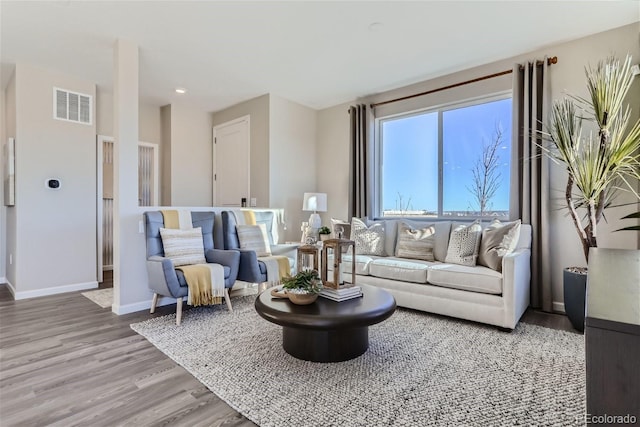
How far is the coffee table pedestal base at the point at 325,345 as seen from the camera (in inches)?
85.7

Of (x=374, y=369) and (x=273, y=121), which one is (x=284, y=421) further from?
(x=273, y=121)

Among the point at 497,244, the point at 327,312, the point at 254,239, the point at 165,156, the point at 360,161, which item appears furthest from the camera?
the point at 165,156

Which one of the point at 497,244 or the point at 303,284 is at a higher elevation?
the point at 497,244

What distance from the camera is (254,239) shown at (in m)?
3.89

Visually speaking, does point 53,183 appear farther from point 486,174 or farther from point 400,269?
point 486,174

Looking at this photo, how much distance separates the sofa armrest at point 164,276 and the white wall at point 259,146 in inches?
85.2

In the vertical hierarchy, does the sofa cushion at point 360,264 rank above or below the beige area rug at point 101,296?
above

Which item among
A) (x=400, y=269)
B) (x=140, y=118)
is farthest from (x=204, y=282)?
(x=140, y=118)

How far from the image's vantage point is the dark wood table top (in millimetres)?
1943

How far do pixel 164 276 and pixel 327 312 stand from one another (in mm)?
1653

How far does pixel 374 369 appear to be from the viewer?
2.09 metres

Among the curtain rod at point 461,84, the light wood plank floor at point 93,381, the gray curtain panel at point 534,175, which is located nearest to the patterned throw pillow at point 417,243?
the gray curtain panel at point 534,175

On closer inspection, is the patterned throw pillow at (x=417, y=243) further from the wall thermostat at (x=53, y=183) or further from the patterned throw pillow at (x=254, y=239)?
the wall thermostat at (x=53, y=183)

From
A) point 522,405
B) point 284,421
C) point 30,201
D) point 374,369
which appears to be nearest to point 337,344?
point 374,369
